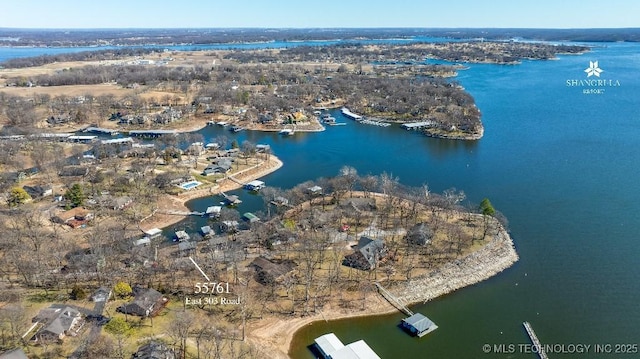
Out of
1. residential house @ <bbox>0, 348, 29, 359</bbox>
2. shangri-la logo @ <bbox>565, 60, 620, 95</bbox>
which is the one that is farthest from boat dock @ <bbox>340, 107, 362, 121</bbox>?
residential house @ <bbox>0, 348, 29, 359</bbox>

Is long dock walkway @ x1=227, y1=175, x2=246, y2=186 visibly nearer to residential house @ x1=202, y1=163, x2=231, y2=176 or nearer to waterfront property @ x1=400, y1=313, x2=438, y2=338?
residential house @ x1=202, y1=163, x2=231, y2=176

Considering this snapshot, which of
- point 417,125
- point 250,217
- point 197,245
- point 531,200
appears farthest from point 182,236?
point 417,125

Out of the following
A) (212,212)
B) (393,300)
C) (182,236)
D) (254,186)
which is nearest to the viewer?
(393,300)

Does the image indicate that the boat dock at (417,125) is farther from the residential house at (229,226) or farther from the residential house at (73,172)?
the residential house at (73,172)

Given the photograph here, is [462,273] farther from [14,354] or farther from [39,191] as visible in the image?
[39,191]

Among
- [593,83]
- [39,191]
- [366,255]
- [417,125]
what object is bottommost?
[366,255]

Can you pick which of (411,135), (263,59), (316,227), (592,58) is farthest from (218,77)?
(592,58)

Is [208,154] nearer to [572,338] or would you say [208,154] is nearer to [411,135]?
[411,135]

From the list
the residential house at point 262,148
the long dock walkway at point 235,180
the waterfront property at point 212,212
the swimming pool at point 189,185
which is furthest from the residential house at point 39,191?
the residential house at point 262,148
